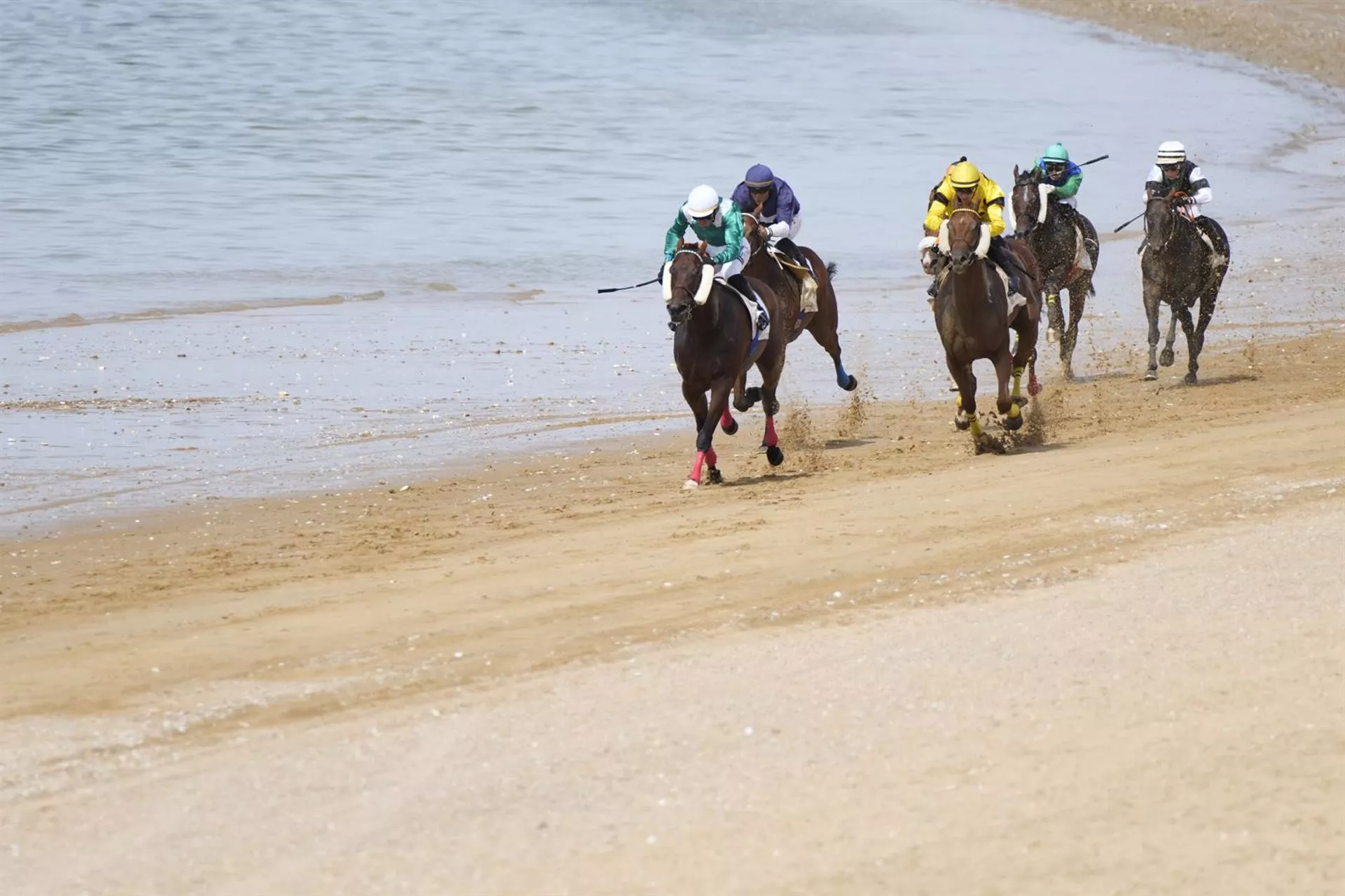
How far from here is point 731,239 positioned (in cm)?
1369

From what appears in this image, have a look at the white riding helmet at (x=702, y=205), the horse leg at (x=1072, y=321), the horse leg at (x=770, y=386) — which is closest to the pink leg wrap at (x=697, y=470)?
the horse leg at (x=770, y=386)

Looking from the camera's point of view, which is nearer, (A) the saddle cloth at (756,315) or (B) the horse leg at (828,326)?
(A) the saddle cloth at (756,315)

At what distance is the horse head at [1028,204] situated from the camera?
59.4ft

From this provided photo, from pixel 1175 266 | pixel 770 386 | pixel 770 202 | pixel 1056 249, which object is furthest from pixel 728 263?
pixel 1175 266

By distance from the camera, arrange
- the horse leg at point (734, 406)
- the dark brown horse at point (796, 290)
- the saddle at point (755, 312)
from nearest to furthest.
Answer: the saddle at point (755, 312)
the horse leg at point (734, 406)
the dark brown horse at point (796, 290)

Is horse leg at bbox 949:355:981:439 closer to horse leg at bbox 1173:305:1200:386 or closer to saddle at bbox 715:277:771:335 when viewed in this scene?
saddle at bbox 715:277:771:335

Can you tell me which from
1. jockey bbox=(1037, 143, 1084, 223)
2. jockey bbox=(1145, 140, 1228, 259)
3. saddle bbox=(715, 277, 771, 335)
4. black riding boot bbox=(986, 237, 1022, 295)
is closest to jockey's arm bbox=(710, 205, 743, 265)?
saddle bbox=(715, 277, 771, 335)

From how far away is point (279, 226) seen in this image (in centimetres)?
3072

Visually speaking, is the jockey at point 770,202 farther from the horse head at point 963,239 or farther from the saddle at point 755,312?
the horse head at point 963,239

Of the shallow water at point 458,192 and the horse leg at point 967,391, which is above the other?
the horse leg at point 967,391

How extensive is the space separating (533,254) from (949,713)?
21.1 metres

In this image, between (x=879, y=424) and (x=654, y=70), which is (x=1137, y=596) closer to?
(x=879, y=424)

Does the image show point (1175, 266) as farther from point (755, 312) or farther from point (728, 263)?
point (728, 263)

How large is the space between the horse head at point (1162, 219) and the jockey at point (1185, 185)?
7 centimetres
